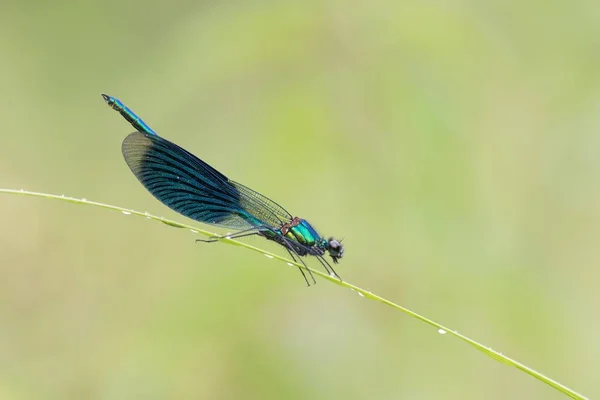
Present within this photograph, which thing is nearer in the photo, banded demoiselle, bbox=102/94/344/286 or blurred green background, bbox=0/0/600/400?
banded demoiselle, bbox=102/94/344/286

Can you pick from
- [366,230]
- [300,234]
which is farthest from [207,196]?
[366,230]

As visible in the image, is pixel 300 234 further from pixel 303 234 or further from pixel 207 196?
pixel 207 196

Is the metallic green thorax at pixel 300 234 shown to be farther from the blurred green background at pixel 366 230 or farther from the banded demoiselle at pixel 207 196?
the blurred green background at pixel 366 230

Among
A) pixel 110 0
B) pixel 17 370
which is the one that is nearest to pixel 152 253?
pixel 17 370

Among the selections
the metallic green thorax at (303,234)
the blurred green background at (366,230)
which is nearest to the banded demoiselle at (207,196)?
the metallic green thorax at (303,234)

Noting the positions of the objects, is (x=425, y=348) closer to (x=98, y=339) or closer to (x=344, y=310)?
(x=344, y=310)

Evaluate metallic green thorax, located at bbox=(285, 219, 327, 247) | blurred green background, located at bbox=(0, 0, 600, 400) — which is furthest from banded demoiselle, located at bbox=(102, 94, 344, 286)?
blurred green background, located at bbox=(0, 0, 600, 400)

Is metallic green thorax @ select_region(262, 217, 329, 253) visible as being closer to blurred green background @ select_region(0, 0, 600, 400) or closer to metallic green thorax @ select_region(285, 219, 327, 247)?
metallic green thorax @ select_region(285, 219, 327, 247)
